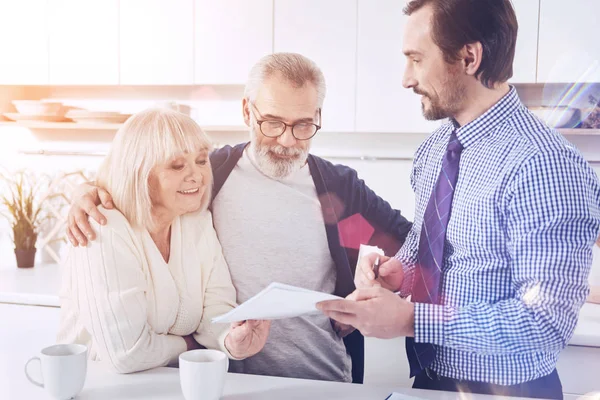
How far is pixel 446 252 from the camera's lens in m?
1.10

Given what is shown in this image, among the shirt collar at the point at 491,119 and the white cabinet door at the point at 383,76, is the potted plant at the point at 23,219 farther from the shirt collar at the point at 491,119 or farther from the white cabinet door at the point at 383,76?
the shirt collar at the point at 491,119

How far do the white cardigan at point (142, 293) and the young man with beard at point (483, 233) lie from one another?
31cm

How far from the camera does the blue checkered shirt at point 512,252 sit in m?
0.92

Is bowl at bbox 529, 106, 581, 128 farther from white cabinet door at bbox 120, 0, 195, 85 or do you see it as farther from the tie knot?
white cabinet door at bbox 120, 0, 195, 85

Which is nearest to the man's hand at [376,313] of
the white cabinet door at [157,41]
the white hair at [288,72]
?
the white hair at [288,72]

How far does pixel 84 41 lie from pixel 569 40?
5.47 feet

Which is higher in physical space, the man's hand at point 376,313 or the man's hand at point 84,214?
the man's hand at point 84,214

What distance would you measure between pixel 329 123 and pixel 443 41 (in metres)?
0.93

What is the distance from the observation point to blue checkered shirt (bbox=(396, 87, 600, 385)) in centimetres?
92

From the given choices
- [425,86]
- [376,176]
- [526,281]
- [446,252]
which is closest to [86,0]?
[376,176]

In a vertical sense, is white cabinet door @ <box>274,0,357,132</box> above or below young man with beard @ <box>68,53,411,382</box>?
above

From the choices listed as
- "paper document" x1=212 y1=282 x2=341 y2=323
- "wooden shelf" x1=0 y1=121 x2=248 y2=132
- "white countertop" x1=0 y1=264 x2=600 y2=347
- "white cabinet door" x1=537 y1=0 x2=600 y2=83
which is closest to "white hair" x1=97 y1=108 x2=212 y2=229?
"paper document" x1=212 y1=282 x2=341 y2=323

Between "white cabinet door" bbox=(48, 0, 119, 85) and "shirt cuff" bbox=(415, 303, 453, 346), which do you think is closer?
"shirt cuff" bbox=(415, 303, 453, 346)

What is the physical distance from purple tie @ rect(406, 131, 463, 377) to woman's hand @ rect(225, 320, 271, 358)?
289mm
